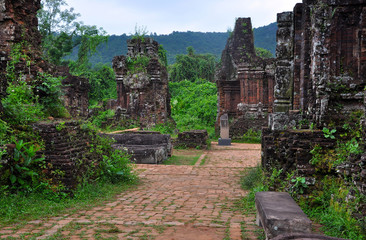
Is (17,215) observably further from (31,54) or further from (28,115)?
(31,54)

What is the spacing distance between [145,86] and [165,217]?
15267 millimetres

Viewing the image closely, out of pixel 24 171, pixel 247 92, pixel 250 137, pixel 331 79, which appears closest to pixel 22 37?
pixel 24 171

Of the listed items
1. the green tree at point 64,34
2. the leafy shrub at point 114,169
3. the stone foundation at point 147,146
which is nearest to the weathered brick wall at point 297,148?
the leafy shrub at point 114,169

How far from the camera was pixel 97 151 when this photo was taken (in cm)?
723

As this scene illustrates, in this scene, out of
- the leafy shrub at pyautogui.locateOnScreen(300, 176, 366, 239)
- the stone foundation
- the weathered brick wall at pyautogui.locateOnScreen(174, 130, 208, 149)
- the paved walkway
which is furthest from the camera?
the weathered brick wall at pyautogui.locateOnScreen(174, 130, 208, 149)

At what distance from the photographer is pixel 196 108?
2870cm

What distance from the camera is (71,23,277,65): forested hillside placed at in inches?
3174

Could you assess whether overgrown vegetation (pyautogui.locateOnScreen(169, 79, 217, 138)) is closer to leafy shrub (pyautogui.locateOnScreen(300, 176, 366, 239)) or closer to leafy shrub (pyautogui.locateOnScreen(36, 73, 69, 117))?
leafy shrub (pyautogui.locateOnScreen(36, 73, 69, 117))

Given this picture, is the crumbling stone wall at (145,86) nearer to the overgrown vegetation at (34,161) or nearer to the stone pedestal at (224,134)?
the stone pedestal at (224,134)

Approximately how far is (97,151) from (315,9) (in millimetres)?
4992

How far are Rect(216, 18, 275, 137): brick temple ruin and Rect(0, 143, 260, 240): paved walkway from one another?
11.9 m

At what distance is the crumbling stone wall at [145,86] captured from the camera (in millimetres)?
19766

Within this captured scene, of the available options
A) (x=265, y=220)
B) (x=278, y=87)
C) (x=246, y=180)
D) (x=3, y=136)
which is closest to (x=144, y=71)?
(x=278, y=87)

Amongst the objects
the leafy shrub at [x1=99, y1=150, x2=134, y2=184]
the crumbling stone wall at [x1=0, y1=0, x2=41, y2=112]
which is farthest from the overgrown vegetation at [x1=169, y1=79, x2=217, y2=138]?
the crumbling stone wall at [x1=0, y1=0, x2=41, y2=112]
